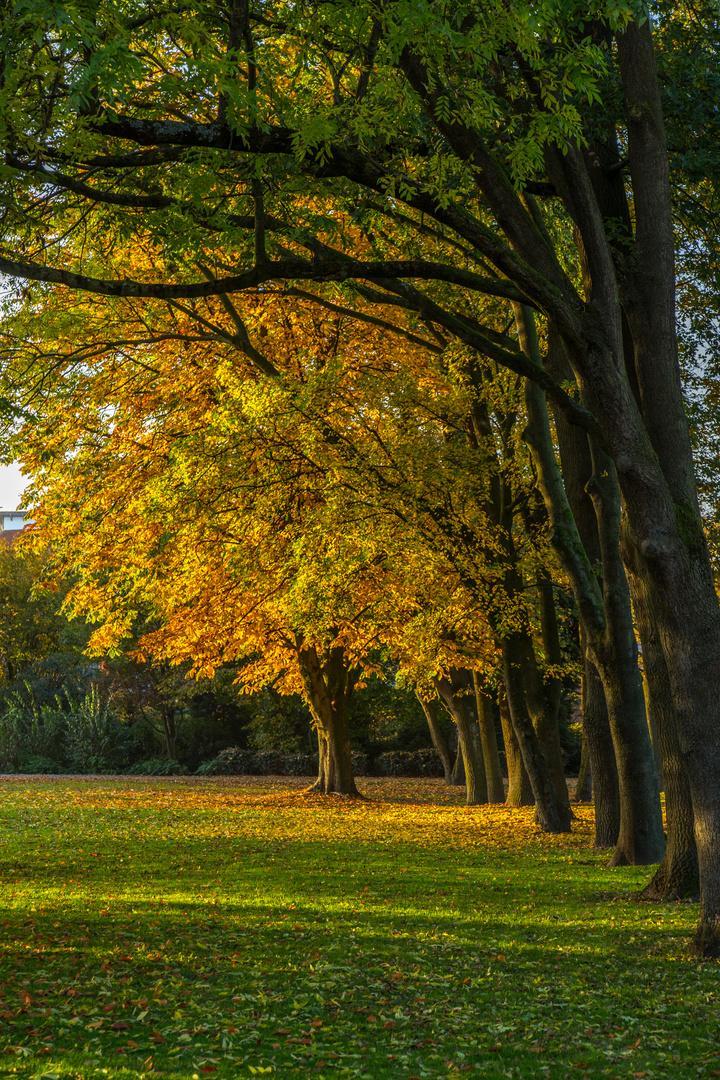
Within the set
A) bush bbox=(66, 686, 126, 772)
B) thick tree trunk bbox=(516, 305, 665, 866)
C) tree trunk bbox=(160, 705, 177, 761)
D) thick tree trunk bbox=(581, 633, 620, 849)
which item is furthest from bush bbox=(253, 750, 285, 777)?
thick tree trunk bbox=(516, 305, 665, 866)

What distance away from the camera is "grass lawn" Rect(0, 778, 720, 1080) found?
530 centimetres

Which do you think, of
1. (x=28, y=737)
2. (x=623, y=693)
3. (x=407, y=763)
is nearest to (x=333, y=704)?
(x=407, y=763)

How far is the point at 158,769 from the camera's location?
3716 centimetres

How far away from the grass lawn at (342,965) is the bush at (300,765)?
71.5 feet

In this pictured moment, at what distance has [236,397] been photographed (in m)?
15.4

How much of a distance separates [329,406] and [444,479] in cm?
238

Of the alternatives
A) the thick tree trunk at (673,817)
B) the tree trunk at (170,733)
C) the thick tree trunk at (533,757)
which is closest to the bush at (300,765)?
the tree trunk at (170,733)

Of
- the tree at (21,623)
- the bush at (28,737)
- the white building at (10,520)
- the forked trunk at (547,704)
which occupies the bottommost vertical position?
the bush at (28,737)

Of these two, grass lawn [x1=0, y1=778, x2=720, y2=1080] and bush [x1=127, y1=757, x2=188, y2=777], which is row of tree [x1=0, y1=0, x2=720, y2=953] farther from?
bush [x1=127, y1=757, x2=188, y2=777]

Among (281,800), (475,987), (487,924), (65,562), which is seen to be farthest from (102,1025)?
(281,800)

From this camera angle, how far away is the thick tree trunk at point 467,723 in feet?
79.3

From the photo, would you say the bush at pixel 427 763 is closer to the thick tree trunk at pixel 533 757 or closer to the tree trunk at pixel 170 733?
the tree trunk at pixel 170 733

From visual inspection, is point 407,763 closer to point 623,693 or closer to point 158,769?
point 158,769

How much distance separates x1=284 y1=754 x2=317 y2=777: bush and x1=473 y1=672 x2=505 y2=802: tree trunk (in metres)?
13.0
